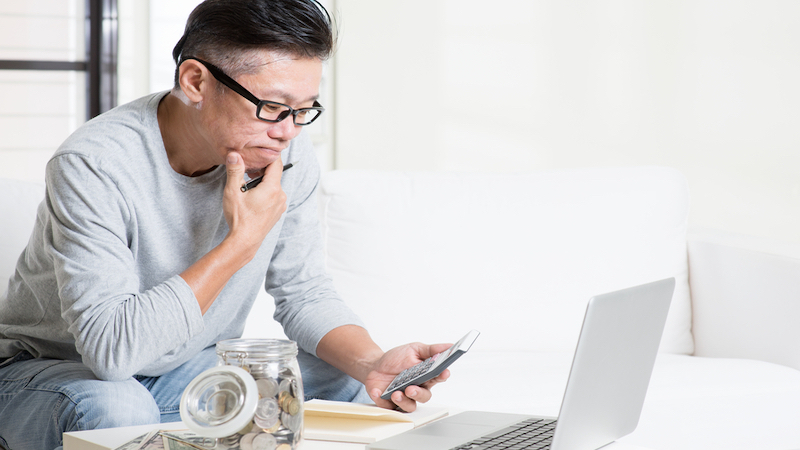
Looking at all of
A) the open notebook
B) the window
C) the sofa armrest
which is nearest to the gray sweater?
the open notebook

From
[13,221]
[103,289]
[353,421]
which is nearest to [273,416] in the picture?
[353,421]

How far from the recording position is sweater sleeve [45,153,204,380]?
1.01 metres

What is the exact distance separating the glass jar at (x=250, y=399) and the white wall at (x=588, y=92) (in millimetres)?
2595

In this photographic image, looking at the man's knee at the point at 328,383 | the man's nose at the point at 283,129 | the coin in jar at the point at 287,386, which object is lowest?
the man's knee at the point at 328,383

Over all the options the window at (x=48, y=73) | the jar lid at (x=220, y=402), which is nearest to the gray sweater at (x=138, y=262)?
the jar lid at (x=220, y=402)

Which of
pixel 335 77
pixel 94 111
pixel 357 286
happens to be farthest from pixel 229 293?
pixel 94 111

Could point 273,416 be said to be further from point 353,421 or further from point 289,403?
point 353,421

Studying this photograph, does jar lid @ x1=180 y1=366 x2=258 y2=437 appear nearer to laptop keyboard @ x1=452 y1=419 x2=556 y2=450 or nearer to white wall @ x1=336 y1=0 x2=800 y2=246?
laptop keyboard @ x1=452 y1=419 x2=556 y2=450

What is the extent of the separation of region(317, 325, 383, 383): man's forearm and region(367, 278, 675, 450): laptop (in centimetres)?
25

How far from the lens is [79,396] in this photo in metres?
1.01

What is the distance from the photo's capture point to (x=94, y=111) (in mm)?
3498

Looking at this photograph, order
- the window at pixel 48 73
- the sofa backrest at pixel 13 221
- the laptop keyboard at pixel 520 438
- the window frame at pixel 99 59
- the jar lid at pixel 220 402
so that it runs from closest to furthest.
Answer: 1. the jar lid at pixel 220 402
2. the laptop keyboard at pixel 520 438
3. the sofa backrest at pixel 13 221
4. the window at pixel 48 73
5. the window frame at pixel 99 59

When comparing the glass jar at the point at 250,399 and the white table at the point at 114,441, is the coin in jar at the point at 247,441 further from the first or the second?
the white table at the point at 114,441

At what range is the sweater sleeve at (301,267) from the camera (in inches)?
52.2
